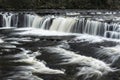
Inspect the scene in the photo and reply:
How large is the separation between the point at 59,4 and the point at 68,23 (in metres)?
11.1

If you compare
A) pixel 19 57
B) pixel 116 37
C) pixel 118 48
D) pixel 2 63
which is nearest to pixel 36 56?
pixel 19 57

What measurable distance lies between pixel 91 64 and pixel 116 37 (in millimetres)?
7072

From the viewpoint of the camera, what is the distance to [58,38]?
22594 mm

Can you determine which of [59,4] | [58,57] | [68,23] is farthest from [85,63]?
[59,4]

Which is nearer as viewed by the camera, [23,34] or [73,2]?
[23,34]

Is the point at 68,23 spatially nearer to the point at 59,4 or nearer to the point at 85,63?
the point at 85,63

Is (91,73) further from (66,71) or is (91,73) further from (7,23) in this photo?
(7,23)

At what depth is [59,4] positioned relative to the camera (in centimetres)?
3641

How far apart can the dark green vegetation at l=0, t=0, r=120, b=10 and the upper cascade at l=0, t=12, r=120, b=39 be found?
6105mm

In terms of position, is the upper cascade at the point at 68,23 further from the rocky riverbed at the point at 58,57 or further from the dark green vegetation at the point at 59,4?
the dark green vegetation at the point at 59,4

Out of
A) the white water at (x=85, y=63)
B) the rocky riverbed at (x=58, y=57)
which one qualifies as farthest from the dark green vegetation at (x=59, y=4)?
the white water at (x=85, y=63)

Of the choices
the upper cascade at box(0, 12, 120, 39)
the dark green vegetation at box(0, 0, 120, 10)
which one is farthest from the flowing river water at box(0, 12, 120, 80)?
the dark green vegetation at box(0, 0, 120, 10)

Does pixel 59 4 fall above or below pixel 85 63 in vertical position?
above

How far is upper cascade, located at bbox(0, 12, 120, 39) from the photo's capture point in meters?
23.4
